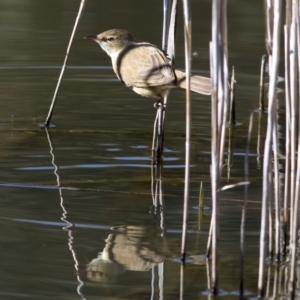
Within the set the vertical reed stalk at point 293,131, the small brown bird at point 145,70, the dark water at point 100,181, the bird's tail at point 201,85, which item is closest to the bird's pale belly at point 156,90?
the small brown bird at point 145,70

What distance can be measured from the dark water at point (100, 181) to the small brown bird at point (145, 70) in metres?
0.62

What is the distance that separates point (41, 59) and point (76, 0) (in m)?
3.28

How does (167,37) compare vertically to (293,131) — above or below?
above

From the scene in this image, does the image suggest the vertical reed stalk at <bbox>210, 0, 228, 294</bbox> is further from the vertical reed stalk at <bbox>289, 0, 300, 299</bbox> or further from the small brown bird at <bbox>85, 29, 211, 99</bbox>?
the small brown bird at <bbox>85, 29, 211, 99</bbox>

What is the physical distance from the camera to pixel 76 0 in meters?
12.3

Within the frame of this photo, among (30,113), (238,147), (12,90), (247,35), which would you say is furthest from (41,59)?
(238,147)

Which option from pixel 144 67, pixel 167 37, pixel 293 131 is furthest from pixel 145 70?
pixel 293 131

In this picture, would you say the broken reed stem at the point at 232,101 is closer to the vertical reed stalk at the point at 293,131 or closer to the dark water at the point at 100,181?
the dark water at the point at 100,181

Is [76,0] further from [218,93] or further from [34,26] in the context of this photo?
[218,93]

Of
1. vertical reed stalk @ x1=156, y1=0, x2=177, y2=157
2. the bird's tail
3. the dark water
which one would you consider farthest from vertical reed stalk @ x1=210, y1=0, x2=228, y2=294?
vertical reed stalk @ x1=156, y1=0, x2=177, y2=157

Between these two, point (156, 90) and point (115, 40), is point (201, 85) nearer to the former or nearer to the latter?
point (156, 90)

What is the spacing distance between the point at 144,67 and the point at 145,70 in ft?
0.12

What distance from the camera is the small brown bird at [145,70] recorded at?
18.0ft

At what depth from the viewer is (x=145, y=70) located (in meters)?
5.77
